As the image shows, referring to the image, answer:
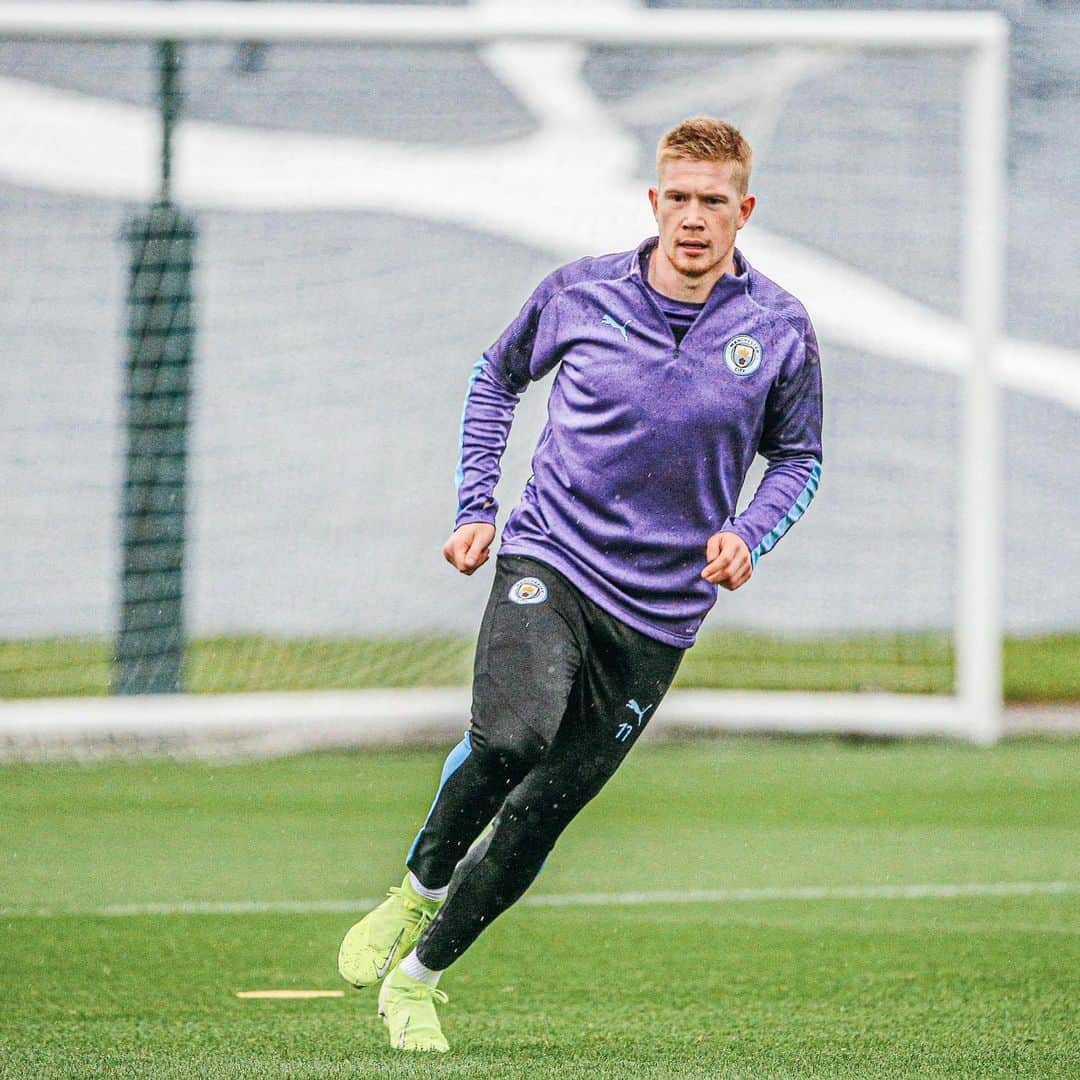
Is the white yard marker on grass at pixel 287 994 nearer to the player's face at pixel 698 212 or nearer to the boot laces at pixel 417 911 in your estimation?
the boot laces at pixel 417 911

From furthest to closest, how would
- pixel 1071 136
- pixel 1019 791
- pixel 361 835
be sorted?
pixel 1071 136 < pixel 1019 791 < pixel 361 835

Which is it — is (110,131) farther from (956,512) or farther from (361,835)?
(956,512)

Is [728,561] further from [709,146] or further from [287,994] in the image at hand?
[287,994]

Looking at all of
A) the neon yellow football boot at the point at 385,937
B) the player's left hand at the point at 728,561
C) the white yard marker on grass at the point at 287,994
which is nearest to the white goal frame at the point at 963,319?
the white yard marker on grass at the point at 287,994

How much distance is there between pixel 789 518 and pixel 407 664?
516 cm

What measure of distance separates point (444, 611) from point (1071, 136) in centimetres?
484

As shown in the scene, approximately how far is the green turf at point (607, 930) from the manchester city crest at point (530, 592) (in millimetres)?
932

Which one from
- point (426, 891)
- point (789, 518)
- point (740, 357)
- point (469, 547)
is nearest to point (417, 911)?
point (426, 891)

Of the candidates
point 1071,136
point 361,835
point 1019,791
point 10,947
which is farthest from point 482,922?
point 1071,136

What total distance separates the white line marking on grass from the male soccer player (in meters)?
1.76

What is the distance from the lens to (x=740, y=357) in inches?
168

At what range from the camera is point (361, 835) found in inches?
289

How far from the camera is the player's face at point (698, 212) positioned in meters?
4.21

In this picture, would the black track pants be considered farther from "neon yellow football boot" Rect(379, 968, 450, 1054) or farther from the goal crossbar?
the goal crossbar
